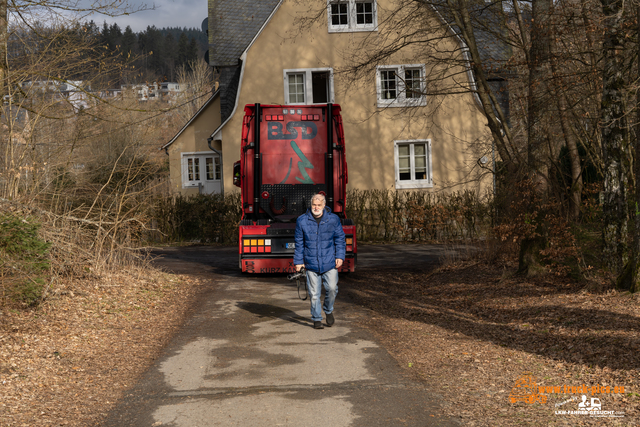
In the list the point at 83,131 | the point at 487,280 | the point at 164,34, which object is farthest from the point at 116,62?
the point at 164,34

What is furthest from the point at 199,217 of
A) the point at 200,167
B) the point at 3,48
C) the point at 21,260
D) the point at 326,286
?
the point at 326,286

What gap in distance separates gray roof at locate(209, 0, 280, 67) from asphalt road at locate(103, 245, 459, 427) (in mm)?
16800

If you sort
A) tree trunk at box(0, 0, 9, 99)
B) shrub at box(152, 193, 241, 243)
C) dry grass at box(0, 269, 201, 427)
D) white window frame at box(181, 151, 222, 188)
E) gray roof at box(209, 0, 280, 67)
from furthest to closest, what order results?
white window frame at box(181, 151, 222, 188)
gray roof at box(209, 0, 280, 67)
shrub at box(152, 193, 241, 243)
tree trunk at box(0, 0, 9, 99)
dry grass at box(0, 269, 201, 427)

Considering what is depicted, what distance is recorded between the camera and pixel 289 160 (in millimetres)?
13570

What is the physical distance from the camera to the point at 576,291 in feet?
30.1

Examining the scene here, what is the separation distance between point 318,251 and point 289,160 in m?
5.71

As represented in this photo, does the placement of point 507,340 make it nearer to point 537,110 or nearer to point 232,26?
point 537,110

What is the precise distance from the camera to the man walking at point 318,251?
26.7ft

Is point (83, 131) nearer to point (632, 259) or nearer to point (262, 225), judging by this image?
point (262, 225)

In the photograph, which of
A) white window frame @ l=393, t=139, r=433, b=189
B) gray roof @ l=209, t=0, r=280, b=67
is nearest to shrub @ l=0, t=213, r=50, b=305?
white window frame @ l=393, t=139, r=433, b=189

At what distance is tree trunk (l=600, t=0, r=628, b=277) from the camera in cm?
870

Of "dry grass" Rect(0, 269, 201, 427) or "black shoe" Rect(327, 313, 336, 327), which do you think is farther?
"black shoe" Rect(327, 313, 336, 327)

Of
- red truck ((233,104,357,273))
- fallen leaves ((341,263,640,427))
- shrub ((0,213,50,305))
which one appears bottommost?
fallen leaves ((341,263,640,427))

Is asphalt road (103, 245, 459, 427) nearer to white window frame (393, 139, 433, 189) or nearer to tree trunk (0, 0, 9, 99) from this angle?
tree trunk (0, 0, 9, 99)
